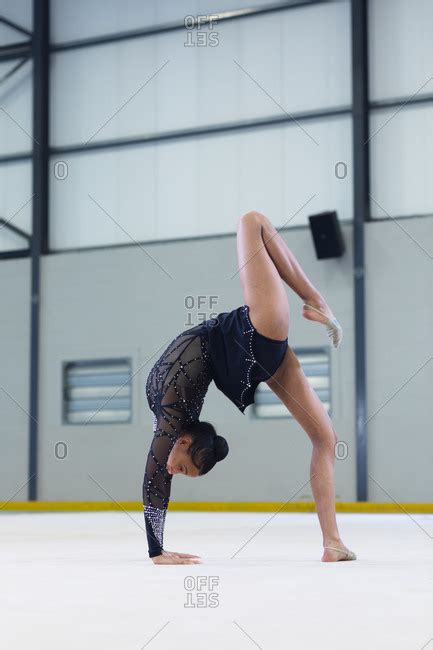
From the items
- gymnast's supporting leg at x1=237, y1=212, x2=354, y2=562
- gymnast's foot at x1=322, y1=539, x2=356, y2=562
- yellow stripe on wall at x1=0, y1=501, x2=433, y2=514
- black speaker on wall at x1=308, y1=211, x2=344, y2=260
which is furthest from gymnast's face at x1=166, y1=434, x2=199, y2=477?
black speaker on wall at x1=308, y1=211, x2=344, y2=260

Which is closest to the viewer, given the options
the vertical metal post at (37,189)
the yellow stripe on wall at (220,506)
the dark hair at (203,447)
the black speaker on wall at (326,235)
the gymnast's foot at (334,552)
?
the dark hair at (203,447)

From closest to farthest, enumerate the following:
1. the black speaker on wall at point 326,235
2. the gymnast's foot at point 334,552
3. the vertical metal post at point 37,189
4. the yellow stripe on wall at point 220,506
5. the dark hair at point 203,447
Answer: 1. the dark hair at point 203,447
2. the gymnast's foot at point 334,552
3. the yellow stripe on wall at point 220,506
4. the black speaker on wall at point 326,235
5. the vertical metal post at point 37,189

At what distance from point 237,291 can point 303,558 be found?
716cm

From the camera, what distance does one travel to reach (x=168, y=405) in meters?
3.91

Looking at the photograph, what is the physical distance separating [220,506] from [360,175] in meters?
3.54

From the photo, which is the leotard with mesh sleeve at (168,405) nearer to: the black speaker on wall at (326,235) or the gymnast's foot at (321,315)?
the gymnast's foot at (321,315)

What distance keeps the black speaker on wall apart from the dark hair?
6.78 meters

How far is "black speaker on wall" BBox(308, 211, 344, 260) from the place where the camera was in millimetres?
10444

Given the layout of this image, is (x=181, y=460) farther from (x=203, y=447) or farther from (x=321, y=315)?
(x=321, y=315)

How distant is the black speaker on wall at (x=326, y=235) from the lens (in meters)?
10.4

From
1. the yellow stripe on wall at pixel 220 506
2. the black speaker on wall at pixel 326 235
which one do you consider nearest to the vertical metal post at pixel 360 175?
the black speaker on wall at pixel 326 235

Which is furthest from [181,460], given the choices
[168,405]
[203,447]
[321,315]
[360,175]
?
[360,175]

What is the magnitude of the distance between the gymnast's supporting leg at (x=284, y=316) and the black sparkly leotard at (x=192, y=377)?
0.21 feet

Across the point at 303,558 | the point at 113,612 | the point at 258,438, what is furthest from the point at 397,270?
the point at 113,612
